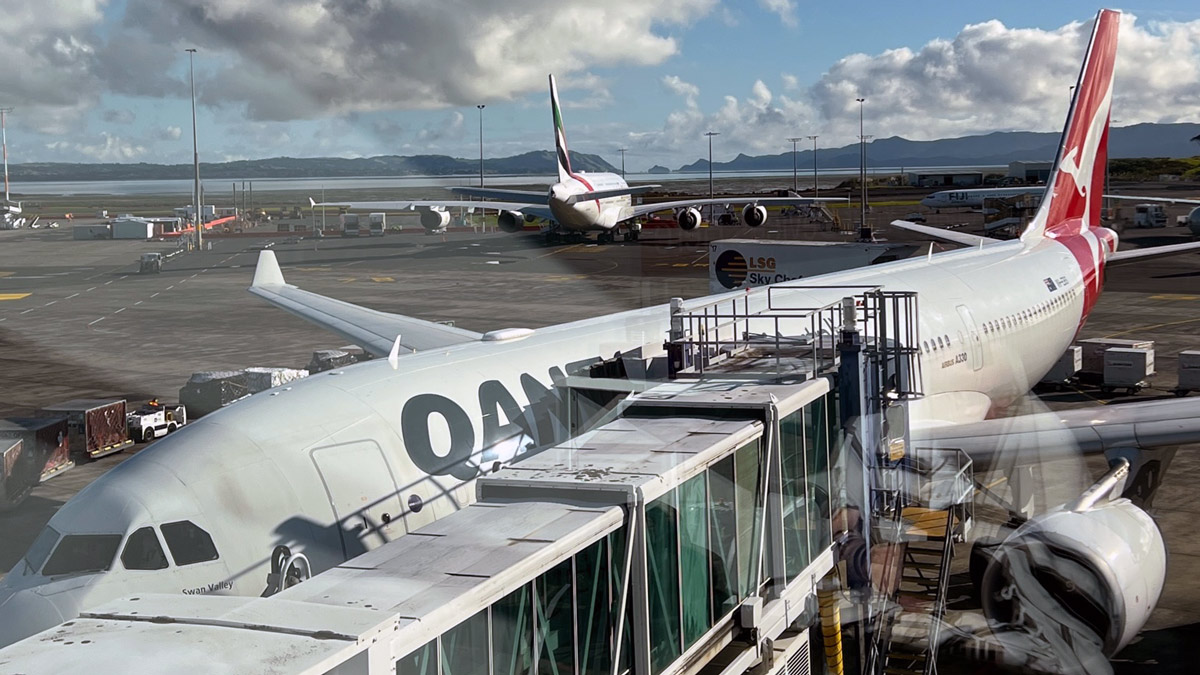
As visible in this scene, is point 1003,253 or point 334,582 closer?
point 334,582

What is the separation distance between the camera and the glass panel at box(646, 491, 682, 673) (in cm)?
711

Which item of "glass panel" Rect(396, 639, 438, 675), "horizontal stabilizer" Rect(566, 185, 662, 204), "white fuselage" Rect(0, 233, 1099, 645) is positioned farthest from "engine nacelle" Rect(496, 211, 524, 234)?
"glass panel" Rect(396, 639, 438, 675)

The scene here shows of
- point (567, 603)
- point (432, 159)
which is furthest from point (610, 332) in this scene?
point (567, 603)

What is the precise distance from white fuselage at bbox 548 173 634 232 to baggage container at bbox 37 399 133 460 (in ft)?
34.4

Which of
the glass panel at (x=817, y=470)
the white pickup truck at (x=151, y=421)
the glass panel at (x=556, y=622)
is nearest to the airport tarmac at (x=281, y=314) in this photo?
the white pickup truck at (x=151, y=421)

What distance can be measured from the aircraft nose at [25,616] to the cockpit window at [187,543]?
94 cm

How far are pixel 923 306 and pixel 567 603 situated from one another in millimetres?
13782

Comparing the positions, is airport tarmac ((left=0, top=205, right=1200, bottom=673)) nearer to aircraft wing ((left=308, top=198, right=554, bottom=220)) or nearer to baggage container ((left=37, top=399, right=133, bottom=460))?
baggage container ((left=37, top=399, right=133, bottom=460))

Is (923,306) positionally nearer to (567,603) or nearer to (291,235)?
(567,603)

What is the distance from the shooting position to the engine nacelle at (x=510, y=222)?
41312 mm

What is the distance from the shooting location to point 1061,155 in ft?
86.9

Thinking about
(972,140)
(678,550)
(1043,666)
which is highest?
(972,140)

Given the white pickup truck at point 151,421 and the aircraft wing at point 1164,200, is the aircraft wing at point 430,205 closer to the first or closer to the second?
the white pickup truck at point 151,421

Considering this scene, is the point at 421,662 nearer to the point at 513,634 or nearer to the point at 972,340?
the point at 513,634
